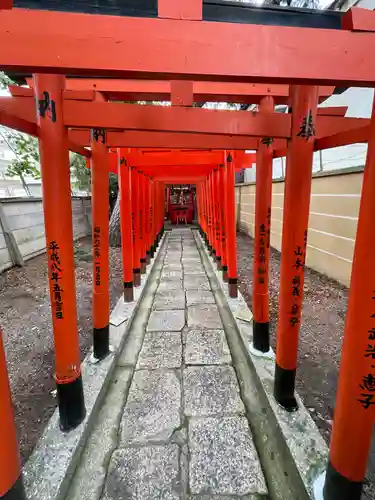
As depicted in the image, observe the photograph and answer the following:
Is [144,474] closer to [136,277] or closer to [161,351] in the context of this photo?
[161,351]

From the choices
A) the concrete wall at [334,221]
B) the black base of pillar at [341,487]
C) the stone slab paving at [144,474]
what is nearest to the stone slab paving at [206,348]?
the stone slab paving at [144,474]

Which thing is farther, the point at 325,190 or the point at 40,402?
the point at 325,190

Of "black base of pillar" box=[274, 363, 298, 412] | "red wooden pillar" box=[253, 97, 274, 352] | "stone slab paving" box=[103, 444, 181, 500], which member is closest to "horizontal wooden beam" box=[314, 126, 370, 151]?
"red wooden pillar" box=[253, 97, 274, 352]

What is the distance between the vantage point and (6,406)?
1.22 m

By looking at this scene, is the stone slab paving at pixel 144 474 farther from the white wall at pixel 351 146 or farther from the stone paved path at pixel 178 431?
the white wall at pixel 351 146

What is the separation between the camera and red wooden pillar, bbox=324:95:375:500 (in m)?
1.15

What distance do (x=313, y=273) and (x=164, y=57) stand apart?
222 inches

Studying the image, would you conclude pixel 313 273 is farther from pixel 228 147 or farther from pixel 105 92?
pixel 105 92

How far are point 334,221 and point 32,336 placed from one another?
5.21m

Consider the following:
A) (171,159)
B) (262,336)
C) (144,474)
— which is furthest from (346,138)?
(171,159)

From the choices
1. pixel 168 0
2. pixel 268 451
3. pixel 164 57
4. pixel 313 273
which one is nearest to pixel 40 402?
pixel 268 451

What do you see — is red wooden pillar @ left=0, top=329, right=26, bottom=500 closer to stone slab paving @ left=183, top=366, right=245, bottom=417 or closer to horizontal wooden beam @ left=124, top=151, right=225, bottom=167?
stone slab paving @ left=183, top=366, right=245, bottom=417

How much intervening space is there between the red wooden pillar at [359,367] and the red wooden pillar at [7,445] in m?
1.47

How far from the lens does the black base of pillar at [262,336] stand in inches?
→ 109
